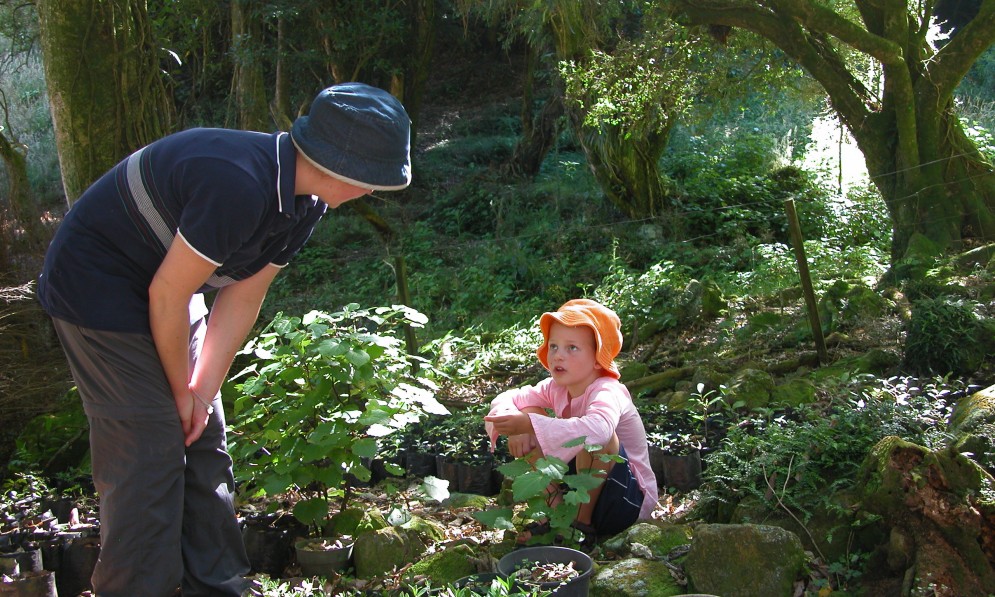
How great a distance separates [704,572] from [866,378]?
2.54 metres

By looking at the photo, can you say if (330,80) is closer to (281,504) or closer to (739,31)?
(739,31)

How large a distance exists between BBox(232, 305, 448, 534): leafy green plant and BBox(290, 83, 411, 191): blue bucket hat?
2.87 feet

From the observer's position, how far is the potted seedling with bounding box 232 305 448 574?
2947mm

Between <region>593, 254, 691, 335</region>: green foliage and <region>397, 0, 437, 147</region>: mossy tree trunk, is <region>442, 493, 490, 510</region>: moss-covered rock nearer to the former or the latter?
A: <region>593, 254, 691, 335</region>: green foliage

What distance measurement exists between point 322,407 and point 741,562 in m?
1.47

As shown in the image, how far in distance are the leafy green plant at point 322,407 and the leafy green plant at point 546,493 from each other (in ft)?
1.43

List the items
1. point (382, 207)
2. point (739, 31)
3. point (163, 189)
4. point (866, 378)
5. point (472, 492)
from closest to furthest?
point (163, 189)
point (472, 492)
point (866, 378)
point (739, 31)
point (382, 207)

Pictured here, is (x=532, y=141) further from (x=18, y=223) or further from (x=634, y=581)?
(x=634, y=581)

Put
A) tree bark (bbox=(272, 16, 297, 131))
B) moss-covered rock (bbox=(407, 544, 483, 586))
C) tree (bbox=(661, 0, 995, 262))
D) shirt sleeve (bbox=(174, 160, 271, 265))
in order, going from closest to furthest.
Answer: shirt sleeve (bbox=(174, 160, 271, 265))
moss-covered rock (bbox=(407, 544, 483, 586))
tree (bbox=(661, 0, 995, 262))
tree bark (bbox=(272, 16, 297, 131))

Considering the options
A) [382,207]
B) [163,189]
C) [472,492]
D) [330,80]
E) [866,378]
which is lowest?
Result: [472,492]

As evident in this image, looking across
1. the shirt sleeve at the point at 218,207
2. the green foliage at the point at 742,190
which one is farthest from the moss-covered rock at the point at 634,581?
the green foliage at the point at 742,190

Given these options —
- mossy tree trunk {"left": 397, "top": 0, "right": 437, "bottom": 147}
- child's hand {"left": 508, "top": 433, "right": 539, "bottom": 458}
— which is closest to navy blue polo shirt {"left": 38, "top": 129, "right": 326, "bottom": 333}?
child's hand {"left": 508, "top": 433, "right": 539, "bottom": 458}

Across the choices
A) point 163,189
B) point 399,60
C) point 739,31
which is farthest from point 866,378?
point 399,60

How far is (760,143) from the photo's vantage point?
13.3m
